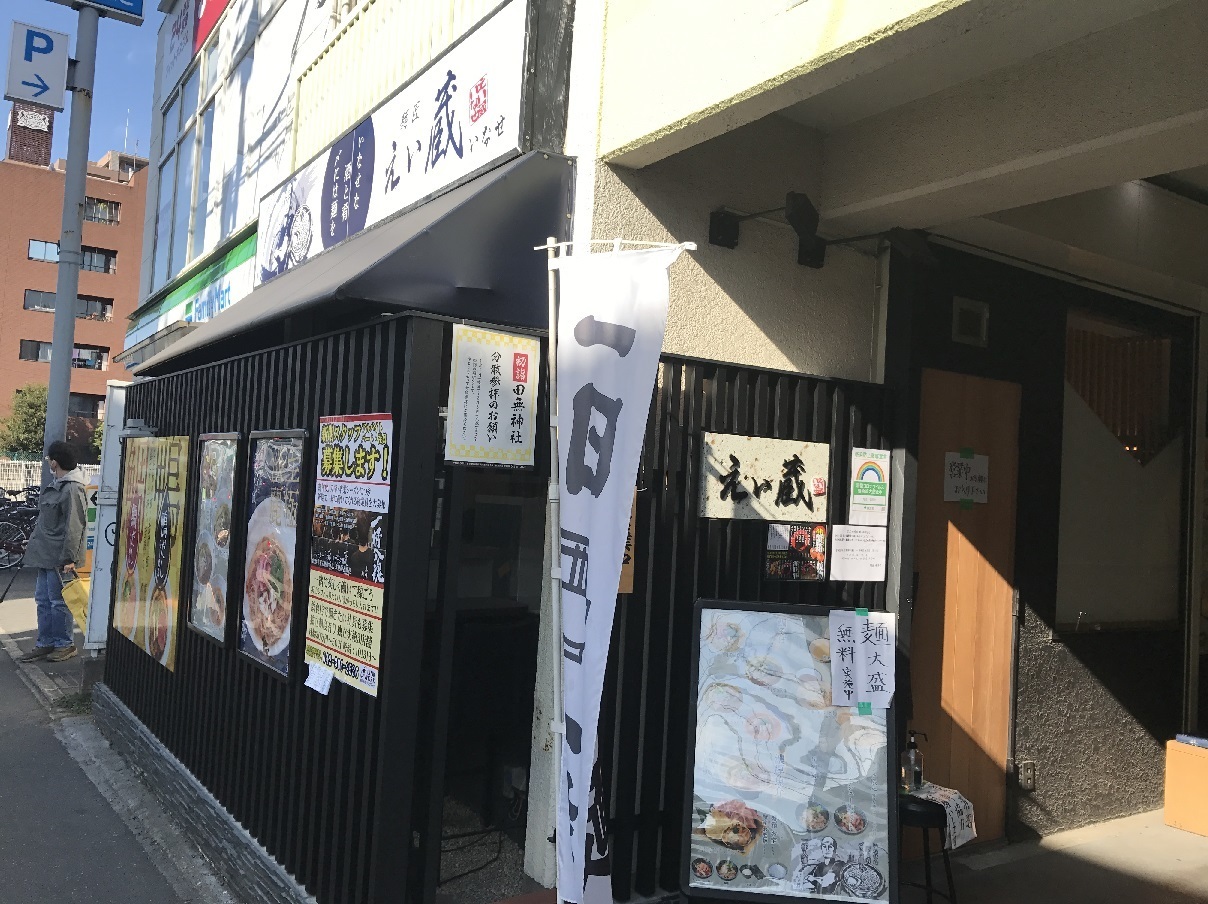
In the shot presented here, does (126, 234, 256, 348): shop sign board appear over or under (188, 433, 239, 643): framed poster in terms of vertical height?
over

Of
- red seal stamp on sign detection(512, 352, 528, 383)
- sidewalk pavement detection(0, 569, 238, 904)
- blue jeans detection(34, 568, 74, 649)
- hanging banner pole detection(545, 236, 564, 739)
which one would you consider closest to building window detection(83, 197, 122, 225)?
blue jeans detection(34, 568, 74, 649)

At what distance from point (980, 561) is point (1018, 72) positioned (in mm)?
2814

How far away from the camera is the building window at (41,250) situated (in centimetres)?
4922

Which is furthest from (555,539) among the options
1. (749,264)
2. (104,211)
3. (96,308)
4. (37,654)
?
(104,211)

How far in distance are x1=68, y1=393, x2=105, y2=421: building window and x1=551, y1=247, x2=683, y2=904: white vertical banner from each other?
53014 millimetres

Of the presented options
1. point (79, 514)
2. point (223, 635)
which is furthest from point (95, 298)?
point (223, 635)

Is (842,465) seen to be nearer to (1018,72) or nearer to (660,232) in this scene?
(660,232)

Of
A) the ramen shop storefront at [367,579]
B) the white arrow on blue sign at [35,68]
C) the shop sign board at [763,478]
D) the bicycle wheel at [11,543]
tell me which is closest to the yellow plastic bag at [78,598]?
the ramen shop storefront at [367,579]

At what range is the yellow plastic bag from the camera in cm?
884

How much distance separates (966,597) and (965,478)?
688 millimetres

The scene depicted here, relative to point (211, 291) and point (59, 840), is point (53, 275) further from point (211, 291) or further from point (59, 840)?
point (59, 840)

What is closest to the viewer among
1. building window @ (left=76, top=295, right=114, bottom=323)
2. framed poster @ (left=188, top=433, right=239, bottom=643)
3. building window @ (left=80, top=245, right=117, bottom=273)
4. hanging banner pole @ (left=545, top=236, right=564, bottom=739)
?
hanging banner pole @ (left=545, top=236, right=564, bottom=739)

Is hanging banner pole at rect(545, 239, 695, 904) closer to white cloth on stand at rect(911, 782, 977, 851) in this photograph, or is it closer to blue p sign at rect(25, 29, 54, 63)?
white cloth on stand at rect(911, 782, 977, 851)

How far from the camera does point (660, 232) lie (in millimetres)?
4402
